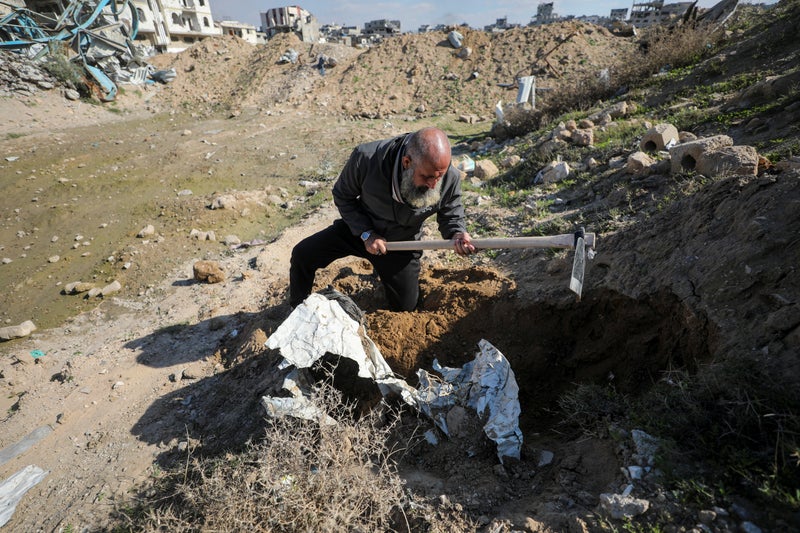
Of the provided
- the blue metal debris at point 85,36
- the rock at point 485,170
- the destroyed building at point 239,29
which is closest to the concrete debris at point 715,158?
the rock at point 485,170

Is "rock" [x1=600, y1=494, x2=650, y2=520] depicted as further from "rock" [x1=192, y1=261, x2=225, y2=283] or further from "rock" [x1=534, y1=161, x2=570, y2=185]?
"rock" [x1=192, y1=261, x2=225, y2=283]

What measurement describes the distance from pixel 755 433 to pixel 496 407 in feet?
3.47

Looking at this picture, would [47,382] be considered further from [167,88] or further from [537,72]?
[537,72]

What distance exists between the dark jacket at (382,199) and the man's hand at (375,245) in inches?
3.9

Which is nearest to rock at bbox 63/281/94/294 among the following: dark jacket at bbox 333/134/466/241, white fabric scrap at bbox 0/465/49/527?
white fabric scrap at bbox 0/465/49/527

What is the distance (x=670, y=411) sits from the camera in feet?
5.64

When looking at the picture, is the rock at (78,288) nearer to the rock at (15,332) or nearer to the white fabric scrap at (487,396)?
the rock at (15,332)

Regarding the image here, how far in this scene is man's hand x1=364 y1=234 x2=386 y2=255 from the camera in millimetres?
3014

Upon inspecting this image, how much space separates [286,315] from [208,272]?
1.86 m

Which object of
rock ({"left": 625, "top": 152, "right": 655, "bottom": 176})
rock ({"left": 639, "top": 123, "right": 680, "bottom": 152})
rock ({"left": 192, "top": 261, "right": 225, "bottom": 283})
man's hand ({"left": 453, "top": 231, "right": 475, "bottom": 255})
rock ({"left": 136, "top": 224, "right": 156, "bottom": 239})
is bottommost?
rock ({"left": 192, "top": 261, "right": 225, "bottom": 283})

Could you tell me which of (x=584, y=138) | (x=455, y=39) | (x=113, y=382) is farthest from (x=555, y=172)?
(x=455, y=39)

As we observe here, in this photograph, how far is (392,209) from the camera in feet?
9.78

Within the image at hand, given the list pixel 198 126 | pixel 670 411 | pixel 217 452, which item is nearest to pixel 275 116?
pixel 198 126

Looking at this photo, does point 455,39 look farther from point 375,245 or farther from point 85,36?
point 375,245
